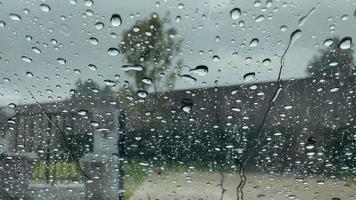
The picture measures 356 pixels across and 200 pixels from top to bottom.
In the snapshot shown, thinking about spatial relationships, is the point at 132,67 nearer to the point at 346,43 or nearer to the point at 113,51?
the point at 113,51

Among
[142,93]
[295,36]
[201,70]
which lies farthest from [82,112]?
[295,36]

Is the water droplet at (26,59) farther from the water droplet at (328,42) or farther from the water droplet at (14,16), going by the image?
the water droplet at (328,42)

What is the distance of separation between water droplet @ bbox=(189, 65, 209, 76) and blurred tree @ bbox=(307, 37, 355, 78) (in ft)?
1.65

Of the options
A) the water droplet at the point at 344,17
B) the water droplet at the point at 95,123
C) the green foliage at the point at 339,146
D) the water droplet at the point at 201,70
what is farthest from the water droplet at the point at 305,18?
the water droplet at the point at 95,123

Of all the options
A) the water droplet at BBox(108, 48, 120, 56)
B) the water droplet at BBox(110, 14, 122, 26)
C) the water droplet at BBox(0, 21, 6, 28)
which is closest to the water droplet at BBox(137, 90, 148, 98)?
the water droplet at BBox(108, 48, 120, 56)

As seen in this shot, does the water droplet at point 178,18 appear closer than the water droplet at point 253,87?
Yes

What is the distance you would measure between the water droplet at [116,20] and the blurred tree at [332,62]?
3.10ft

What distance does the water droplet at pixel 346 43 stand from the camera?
2.37 metres

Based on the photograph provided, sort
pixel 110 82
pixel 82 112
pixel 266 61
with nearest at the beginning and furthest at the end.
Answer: pixel 266 61, pixel 110 82, pixel 82 112

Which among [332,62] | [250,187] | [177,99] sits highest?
[332,62]

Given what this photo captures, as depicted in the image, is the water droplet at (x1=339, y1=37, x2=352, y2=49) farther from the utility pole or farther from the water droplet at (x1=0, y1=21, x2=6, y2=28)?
the water droplet at (x1=0, y1=21, x2=6, y2=28)

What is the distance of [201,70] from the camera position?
245cm

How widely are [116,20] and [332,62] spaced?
3.50ft

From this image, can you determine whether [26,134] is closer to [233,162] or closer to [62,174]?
[62,174]
